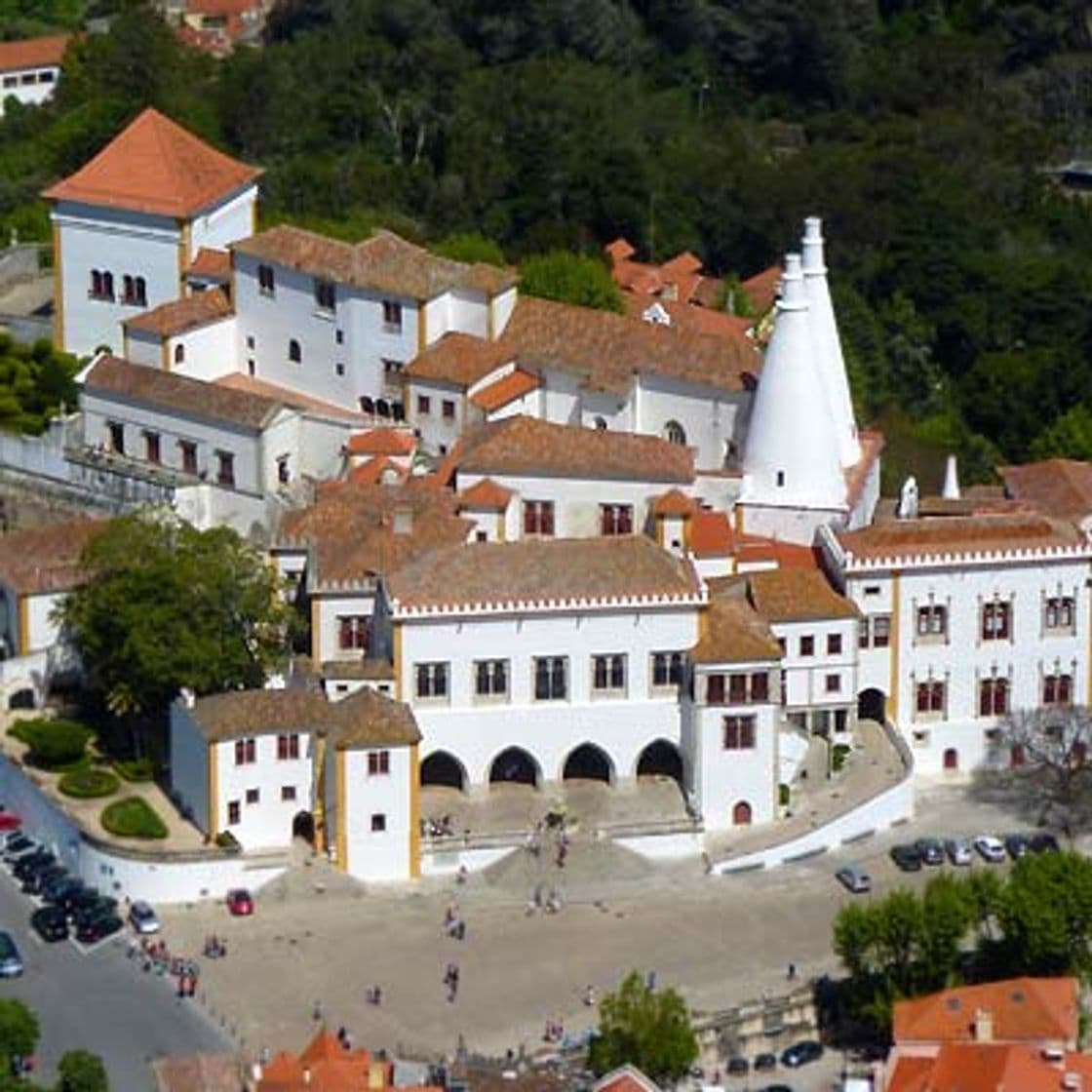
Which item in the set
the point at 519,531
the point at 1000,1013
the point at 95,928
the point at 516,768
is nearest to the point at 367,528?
the point at 519,531

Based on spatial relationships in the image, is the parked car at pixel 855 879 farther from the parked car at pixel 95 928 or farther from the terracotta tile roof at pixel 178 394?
the terracotta tile roof at pixel 178 394

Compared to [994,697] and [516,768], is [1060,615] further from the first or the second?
[516,768]

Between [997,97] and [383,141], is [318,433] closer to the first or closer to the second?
[383,141]

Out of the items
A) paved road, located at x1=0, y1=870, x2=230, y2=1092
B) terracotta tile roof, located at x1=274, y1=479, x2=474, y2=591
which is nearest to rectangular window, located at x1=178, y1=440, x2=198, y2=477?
terracotta tile roof, located at x1=274, y1=479, x2=474, y2=591

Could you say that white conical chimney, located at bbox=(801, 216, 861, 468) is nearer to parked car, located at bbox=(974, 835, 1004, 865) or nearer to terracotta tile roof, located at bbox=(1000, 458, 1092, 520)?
terracotta tile roof, located at bbox=(1000, 458, 1092, 520)

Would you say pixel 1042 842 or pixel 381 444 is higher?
pixel 381 444

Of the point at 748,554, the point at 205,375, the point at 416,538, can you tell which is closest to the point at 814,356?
the point at 748,554
